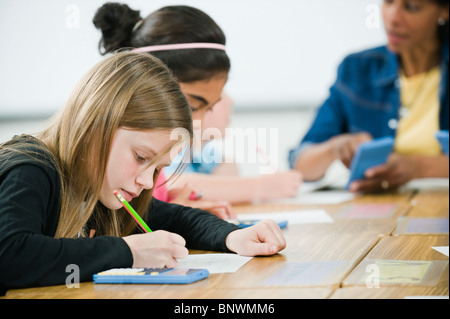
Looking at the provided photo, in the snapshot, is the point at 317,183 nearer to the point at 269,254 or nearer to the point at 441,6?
the point at 441,6

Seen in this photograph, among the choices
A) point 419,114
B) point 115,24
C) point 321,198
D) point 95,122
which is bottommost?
point 321,198

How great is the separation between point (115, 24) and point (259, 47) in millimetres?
1407

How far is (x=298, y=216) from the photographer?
1261 millimetres

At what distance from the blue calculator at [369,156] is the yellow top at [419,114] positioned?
234 millimetres

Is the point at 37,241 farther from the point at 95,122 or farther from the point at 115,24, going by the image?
the point at 115,24

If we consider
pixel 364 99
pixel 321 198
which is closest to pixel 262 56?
pixel 364 99

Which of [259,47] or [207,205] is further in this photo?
[259,47]

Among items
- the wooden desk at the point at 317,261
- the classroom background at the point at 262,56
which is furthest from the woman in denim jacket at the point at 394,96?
the wooden desk at the point at 317,261

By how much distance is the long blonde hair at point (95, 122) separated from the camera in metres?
0.80

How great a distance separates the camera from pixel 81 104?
32.4 inches

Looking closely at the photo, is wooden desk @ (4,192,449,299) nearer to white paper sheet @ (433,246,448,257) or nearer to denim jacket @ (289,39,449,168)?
white paper sheet @ (433,246,448,257)

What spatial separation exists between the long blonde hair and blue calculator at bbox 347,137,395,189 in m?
0.88

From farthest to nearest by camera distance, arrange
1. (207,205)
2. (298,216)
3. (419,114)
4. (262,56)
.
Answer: (262,56)
(419,114)
(298,216)
(207,205)

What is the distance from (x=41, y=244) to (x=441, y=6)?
5.20 ft
